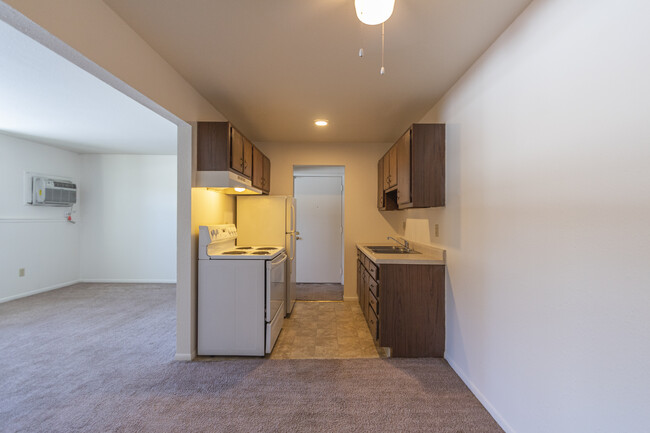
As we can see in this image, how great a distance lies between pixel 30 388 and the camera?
2.13m

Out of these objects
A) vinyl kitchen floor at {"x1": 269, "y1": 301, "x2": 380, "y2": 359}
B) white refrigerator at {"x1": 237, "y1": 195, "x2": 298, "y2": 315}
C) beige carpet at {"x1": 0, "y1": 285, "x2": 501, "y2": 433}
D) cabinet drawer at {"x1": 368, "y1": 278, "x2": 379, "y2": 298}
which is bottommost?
vinyl kitchen floor at {"x1": 269, "y1": 301, "x2": 380, "y2": 359}

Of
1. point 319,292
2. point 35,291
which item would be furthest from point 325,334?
point 35,291

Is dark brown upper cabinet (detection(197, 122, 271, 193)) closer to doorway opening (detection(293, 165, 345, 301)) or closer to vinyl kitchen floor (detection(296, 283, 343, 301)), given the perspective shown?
vinyl kitchen floor (detection(296, 283, 343, 301))

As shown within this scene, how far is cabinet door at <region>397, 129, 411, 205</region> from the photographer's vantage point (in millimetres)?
2691

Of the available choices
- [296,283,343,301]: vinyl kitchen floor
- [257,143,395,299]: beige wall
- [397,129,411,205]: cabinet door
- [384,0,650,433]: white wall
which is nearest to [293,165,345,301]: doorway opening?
[296,283,343,301]: vinyl kitchen floor

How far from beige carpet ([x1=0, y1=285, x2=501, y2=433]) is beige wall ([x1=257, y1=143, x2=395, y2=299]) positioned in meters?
2.05

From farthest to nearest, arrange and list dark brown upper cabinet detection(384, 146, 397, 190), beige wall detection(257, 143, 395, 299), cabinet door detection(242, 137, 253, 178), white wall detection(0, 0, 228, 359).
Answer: beige wall detection(257, 143, 395, 299) → dark brown upper cabinet detection(384, 146, 397, 190) → cabinet door detection(242, 137, 253, 178) → white wall detection(0, 0, 228, 359)

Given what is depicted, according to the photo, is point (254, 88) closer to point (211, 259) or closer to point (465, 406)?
point (211, 259)

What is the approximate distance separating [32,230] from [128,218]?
1.31 meters

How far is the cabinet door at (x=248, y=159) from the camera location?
3.08 metres


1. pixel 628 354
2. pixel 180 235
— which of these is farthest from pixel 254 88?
pixel 628 354

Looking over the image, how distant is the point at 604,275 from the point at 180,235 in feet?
9.16

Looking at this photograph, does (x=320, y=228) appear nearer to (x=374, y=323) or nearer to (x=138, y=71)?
(x=374, y=323)

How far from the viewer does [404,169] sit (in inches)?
110
